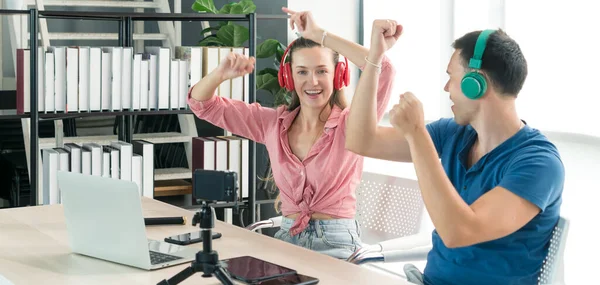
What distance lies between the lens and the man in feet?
5.85

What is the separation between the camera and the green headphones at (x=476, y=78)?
1.90m

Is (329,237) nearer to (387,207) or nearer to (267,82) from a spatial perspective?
(387,207)

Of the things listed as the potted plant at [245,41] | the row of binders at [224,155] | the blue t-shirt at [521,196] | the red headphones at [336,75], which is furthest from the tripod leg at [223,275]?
the potted plant at [245,41]

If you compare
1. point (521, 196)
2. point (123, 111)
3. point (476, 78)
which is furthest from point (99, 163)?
point (521, 196)

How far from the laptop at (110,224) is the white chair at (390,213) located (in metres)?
0.73

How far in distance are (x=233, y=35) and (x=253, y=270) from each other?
264 cm

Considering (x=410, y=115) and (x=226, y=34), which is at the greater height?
(x=226, y=34)

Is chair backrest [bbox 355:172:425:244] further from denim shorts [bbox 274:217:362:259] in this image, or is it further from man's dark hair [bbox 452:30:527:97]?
man's dark hair [bbox 452:30:527:97]

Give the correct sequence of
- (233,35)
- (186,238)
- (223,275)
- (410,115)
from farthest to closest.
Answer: (233,35) < (186,238) < (410,115) < (223,275)

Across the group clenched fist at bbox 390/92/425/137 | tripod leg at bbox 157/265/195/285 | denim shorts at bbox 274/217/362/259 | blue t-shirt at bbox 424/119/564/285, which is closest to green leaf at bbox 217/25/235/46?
denim shorts at bbox 274/217/362/259

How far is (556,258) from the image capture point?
1.90 m

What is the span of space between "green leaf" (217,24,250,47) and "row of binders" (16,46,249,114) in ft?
1.43

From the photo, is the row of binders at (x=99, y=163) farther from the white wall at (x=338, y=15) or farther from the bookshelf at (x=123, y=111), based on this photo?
the white wall at (x=338, y=15)

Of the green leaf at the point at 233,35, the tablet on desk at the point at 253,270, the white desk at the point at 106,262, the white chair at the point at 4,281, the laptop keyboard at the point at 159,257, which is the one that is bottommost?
the white chair at the point at 4,281
